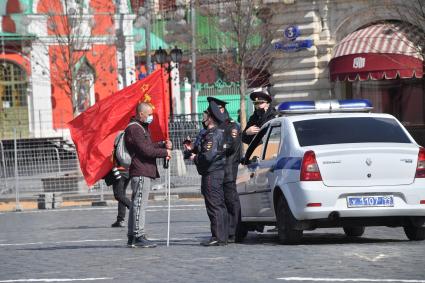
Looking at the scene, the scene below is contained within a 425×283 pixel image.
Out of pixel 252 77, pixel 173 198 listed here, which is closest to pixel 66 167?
pixel 173 198

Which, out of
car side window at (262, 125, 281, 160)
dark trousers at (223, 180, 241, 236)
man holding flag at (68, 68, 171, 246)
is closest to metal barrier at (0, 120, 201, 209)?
man holding flag at (68, 68, 171, 246)

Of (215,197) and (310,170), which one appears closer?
(310,170)

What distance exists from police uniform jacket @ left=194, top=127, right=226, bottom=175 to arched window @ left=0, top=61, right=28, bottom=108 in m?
43.4

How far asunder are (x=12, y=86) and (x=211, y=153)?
44224mm

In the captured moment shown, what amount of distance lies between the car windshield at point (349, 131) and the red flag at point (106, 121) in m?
2.85

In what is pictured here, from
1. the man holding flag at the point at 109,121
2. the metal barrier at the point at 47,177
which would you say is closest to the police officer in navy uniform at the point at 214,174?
the man holding flag at the point at 109,121

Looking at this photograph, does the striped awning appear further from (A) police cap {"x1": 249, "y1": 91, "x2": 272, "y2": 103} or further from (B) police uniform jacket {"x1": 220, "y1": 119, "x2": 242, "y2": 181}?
(B) police uniform jacket {"x1": 220, "y1": 119, "x2": 242, "y2": 181}

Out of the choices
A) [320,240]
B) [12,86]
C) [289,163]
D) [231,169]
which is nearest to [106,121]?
[231,169]

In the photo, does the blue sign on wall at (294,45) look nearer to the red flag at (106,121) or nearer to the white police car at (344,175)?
the red flag at (106,121)

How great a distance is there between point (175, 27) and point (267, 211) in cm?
3233

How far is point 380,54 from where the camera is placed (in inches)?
1411

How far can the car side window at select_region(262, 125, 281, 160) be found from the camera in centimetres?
1527

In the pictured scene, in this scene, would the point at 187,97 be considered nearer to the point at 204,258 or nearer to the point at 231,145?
the point at 231,145

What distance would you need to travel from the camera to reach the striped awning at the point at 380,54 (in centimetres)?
3534
